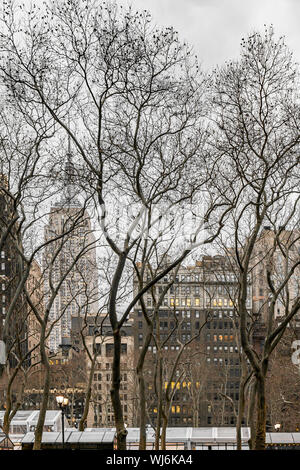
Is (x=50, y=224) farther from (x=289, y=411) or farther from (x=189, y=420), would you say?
(x=189, y=420)

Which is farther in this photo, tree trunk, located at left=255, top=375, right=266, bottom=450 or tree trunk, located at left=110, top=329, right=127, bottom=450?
tree trunk, located at left=255, top=375, right=266, bottom=450

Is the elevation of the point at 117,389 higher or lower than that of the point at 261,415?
higher

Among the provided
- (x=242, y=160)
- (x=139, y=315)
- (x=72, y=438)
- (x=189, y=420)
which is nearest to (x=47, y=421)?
(x=72, y=438)

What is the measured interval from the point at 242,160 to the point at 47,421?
2014 centimetres

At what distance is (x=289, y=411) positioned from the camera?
45562mm

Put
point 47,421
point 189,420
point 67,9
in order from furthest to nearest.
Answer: point 189,420 < point 47,421 < point 67,9

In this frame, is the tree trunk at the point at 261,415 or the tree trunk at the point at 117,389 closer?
the tree trunk at the point at 117,389

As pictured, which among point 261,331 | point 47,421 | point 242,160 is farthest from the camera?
point 261,331

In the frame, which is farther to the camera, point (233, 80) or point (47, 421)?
point (47, 421)

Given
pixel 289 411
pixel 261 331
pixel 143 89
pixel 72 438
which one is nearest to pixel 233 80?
pixel 143 89

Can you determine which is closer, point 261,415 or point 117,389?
point 117,389
